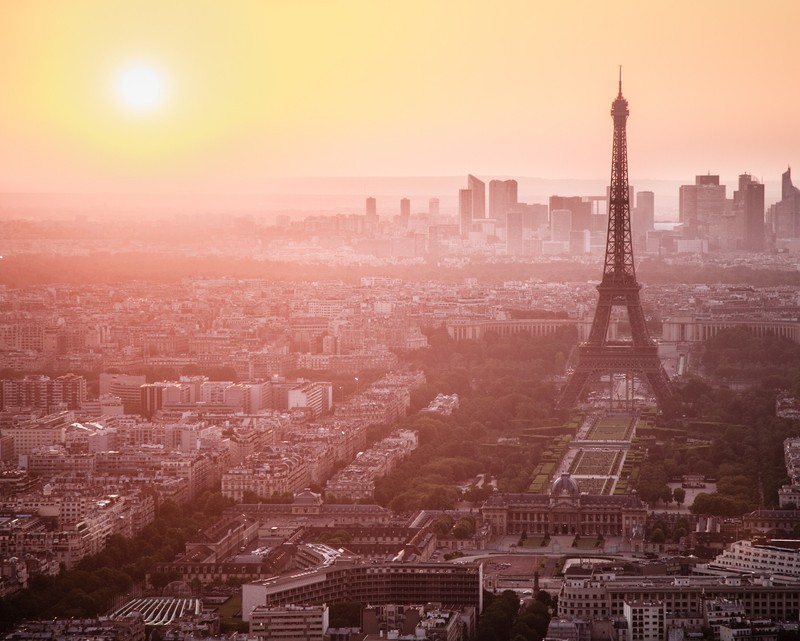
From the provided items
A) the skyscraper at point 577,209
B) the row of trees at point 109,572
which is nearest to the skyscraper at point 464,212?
the skyscraper at point 577,209

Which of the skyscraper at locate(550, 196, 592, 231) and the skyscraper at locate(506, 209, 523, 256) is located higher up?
the skyscraper at locate(550, 196, 592, 231)

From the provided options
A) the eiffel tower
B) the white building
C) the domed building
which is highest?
the eiffel tower

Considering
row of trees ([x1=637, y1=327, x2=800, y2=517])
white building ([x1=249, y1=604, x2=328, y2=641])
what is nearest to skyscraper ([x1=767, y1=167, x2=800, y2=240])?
row of trees ([x1=637, y1=327, x2=800, y2=517])

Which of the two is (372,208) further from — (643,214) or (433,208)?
(643,214)

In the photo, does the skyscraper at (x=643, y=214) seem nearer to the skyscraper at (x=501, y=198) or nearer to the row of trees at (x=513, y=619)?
the skyscraper at (x=501, y=198)

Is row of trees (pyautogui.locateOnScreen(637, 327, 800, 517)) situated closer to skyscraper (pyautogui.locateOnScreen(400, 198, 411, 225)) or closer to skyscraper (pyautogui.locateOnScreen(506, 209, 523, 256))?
skyscraper (pyautogui.locateOnScreen(506, 209, 523, 256))

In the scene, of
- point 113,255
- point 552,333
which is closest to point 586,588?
point 552,333

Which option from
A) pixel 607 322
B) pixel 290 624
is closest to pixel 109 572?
pixel 290 624
